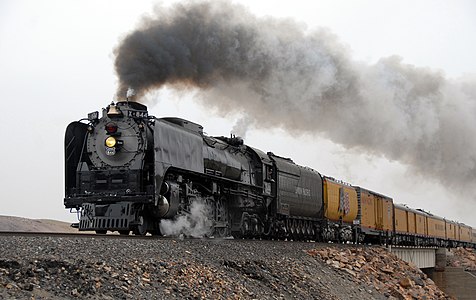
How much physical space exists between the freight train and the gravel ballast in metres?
2.03

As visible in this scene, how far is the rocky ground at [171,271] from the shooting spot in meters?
8.28

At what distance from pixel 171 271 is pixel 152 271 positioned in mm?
469

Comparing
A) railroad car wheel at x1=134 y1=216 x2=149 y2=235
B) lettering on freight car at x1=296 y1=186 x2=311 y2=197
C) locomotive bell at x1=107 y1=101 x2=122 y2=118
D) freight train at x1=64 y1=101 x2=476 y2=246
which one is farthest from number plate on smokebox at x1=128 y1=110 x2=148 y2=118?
lettering on freight car at x1=296 y1=186 x2=311 y2=197

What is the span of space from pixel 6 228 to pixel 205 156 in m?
27.0

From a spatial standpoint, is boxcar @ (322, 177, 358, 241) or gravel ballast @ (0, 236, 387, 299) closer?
gravel ballast @ (0, 236, 387, 299)

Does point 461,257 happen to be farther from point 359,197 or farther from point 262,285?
Answer: point 262,285

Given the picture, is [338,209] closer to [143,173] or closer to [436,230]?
[143,173]

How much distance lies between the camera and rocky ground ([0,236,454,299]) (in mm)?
8281

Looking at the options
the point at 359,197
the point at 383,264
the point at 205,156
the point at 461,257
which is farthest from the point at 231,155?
the point at 461,257

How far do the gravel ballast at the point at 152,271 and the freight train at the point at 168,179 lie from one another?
6.66 ft

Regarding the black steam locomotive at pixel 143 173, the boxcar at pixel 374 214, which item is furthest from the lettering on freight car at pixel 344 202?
the black steam locomotive at pixel 143 173

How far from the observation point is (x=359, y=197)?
33312 millimetres


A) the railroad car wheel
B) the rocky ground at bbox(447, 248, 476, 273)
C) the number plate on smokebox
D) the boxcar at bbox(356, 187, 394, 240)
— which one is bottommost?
the rocky ground at bbox(447, 248, 476, 273)

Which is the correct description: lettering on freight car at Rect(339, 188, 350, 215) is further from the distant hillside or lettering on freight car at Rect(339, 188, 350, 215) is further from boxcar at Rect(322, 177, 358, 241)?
the distant hillside
